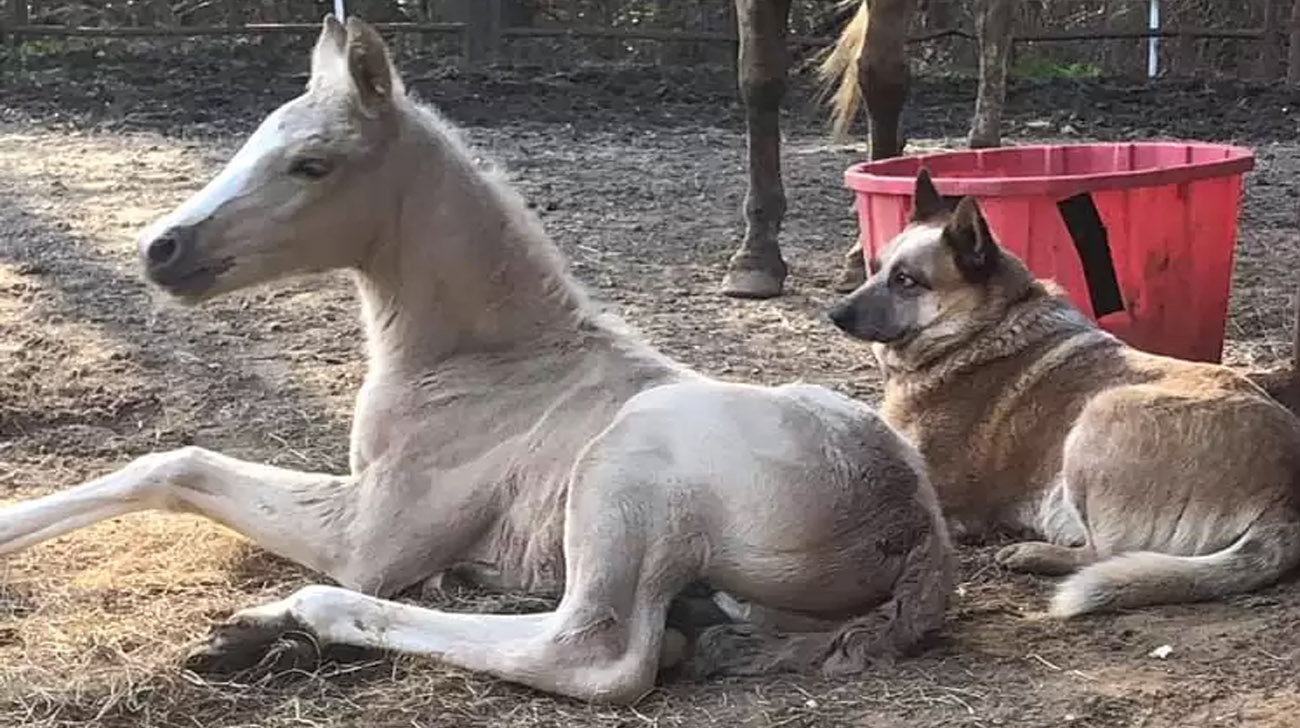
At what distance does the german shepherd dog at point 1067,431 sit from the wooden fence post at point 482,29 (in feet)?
32.5

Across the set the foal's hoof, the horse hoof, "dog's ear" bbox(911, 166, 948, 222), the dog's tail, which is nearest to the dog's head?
"dog's ear" bbox(911, 166, 948, 222)

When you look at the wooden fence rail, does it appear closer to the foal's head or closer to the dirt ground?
the dirt ground

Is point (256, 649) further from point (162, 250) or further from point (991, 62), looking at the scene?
point (991, 62)

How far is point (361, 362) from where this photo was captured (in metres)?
5.61

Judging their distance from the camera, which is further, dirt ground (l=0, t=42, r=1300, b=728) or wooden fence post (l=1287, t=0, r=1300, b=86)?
wooden fence post (l=1287, t=0, r=1300, b=86)

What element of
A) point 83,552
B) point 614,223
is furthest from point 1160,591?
point 614,223

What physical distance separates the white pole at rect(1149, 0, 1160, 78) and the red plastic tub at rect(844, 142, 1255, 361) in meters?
8.73

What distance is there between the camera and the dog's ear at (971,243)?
13.3ft

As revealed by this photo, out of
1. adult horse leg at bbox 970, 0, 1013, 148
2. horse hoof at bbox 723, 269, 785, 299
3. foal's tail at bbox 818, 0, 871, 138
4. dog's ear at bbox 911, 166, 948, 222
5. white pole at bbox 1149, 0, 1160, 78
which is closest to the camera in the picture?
dog's ear at bbox 911, 166, 948, 222

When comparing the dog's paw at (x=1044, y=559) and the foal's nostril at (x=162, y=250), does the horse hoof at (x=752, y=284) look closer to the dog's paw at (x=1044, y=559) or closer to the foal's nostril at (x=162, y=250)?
the dog's paw at (x=1044, y=559)

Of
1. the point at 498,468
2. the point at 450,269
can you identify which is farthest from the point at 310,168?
the point at 498,468

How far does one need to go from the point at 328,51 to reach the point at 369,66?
0.28 meters

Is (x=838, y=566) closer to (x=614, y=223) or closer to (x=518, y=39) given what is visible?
(x=614, y=223)

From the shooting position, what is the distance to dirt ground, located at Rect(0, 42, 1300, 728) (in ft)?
9.72
